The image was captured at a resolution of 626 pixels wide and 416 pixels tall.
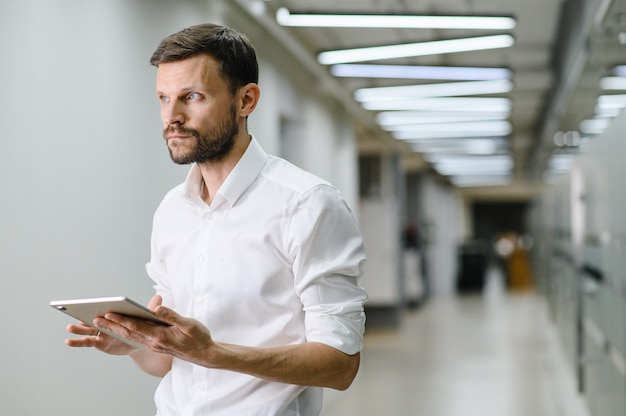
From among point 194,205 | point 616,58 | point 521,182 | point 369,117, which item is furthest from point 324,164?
point 521,182

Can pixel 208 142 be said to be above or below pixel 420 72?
below

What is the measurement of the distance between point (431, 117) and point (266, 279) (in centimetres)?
922

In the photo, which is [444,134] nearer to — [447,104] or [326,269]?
[447,104]

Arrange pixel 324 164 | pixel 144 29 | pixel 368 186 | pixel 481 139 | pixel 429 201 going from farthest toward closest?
pixel 429 201
pixel 368 186
pixel 481 139
pixel 324 164
pixel 144 29

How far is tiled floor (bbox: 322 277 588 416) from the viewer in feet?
25.4

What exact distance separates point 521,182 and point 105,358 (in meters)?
24.6

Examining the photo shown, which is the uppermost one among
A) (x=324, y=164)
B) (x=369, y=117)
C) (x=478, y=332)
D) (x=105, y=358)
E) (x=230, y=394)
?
(x=369, y=117)

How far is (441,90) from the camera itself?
28.6ft

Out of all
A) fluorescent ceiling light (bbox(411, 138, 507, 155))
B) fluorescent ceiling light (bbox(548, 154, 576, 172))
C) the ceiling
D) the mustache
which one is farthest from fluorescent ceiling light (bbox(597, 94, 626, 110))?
fluorescent ceiling light (bbox(411, 138, 507, 155))

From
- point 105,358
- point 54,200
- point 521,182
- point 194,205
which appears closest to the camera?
point 194,205

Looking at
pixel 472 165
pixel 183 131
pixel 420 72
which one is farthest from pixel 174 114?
pixel 472 165

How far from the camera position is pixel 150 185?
4594 millimetres

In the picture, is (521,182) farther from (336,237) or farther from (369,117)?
(336,237)

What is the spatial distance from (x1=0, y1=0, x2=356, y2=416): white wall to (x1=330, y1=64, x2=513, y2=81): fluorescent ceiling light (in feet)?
9.76
